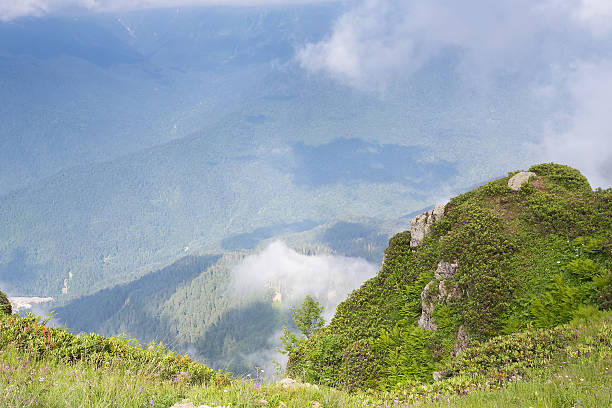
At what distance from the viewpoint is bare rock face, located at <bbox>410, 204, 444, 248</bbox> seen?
683 inches

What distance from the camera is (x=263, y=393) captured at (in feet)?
17.9

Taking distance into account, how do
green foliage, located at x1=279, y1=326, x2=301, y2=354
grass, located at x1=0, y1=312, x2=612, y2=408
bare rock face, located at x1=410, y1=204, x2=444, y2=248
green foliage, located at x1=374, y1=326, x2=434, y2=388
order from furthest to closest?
1. green foliage, located at x1=279, y1=326, x2=301, y2=354
2. bare rock face, located at x1=410, y1=204, x2=444, y2=248
3. green foliage, located at x1=374, y1=326, x2=434, y2=388
4. grass, located at x1=0, y1=312, x2=612, y2=408

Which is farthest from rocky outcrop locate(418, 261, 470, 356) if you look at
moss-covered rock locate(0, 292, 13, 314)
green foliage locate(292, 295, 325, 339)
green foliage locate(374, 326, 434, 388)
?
green foliage locate(292, 295, 325, 339)

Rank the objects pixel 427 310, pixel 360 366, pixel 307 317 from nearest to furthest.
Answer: pixel 360 366 < pixel 427 310 < pixel 307 317

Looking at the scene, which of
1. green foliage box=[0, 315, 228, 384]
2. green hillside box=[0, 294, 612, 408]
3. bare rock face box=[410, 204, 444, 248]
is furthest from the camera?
bare rock face box=[410, 204, 444, 248]

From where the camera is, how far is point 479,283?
1296cm

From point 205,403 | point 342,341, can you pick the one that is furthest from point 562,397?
point 342,341

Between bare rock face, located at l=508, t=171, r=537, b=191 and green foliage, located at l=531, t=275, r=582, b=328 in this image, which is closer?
green foliage, located at l=531, t=275, r=582, b=328

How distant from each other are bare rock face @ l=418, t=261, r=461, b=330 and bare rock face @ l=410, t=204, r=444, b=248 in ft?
9.03

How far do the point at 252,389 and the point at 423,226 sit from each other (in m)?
14.0

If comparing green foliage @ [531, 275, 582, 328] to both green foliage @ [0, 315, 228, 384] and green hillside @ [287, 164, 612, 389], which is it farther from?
green foliage @ [0, 315, 228, 384]

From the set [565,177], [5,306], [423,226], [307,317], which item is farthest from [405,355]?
[307,317]

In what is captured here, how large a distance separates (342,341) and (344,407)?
1149cm

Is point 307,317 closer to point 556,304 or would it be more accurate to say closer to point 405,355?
point 405,355
